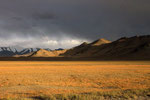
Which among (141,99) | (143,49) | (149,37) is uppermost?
(149,37)

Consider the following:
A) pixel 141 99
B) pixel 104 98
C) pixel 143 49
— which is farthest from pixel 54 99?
pixel 143 49

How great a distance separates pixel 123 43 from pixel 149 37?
82.1 ft

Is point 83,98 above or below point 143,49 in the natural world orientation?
below

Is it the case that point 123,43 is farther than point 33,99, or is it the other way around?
point 123,43

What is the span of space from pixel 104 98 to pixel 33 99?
4.54m

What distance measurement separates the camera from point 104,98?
11422 mm

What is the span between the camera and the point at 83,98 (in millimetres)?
10914

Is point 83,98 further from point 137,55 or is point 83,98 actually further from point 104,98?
point 137,55

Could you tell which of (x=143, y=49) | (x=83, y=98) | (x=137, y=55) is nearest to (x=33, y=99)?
(x=83, y=98)

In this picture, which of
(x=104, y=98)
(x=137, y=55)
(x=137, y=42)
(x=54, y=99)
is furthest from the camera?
(x=137, y=42)

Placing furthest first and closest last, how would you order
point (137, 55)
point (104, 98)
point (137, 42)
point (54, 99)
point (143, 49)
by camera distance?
point (137, 42), point (143, 49), point (137, 55), point (104, 98), point (54, 99)

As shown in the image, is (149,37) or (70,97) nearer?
(70,97)

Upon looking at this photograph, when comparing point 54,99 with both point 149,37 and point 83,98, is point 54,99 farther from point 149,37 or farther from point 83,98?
point 149,37

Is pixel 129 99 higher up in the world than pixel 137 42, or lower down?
lower down
